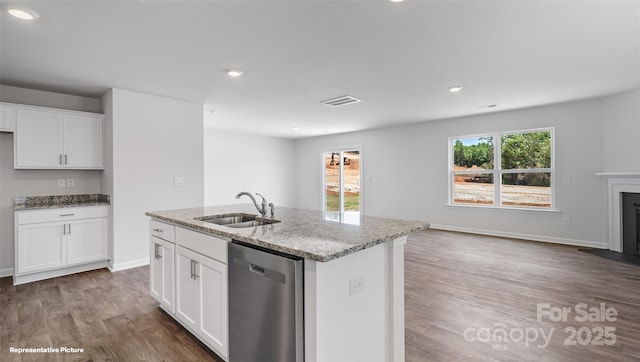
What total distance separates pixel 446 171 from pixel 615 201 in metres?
2.57

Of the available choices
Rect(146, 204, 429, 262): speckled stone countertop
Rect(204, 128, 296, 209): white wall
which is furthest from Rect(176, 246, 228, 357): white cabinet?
Rect(204, 128, 296, 209): white wall

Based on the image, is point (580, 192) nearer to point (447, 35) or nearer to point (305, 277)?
point (447, 35)

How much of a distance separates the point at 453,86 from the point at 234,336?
3.74 meters

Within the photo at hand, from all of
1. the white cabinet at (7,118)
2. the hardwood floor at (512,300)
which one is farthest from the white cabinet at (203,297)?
the white cabinet at (7,118)

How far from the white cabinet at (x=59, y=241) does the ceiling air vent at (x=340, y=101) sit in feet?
11.1

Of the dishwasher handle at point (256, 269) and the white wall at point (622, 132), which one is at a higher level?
the white wall at point (622, 132)

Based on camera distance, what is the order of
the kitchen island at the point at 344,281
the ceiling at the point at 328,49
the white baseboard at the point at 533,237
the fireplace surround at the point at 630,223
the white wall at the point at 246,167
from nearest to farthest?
the kitchen island at the point at 344,281, the ceiling at the point at 328,49, the fireplace surround at the point at 630,223, the white baseboard at the point at 533,237, the white wall at the point at 246,167

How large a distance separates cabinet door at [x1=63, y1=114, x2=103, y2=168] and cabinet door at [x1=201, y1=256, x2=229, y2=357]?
3.05 m

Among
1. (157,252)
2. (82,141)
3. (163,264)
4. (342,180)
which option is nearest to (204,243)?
(163,264)

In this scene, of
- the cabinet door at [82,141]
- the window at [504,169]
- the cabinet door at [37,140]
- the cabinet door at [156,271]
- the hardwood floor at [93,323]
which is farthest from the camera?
the window at [504,169]

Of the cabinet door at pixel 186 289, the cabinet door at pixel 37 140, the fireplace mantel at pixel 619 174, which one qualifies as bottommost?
the cabinet door at pixel 186 289

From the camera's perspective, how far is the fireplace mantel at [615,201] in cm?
430

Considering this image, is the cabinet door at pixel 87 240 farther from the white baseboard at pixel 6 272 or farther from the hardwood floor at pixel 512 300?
the hardwood floor at pixel 512 300

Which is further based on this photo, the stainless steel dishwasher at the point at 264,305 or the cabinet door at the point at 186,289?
the cabinet door at the point at 186,289
